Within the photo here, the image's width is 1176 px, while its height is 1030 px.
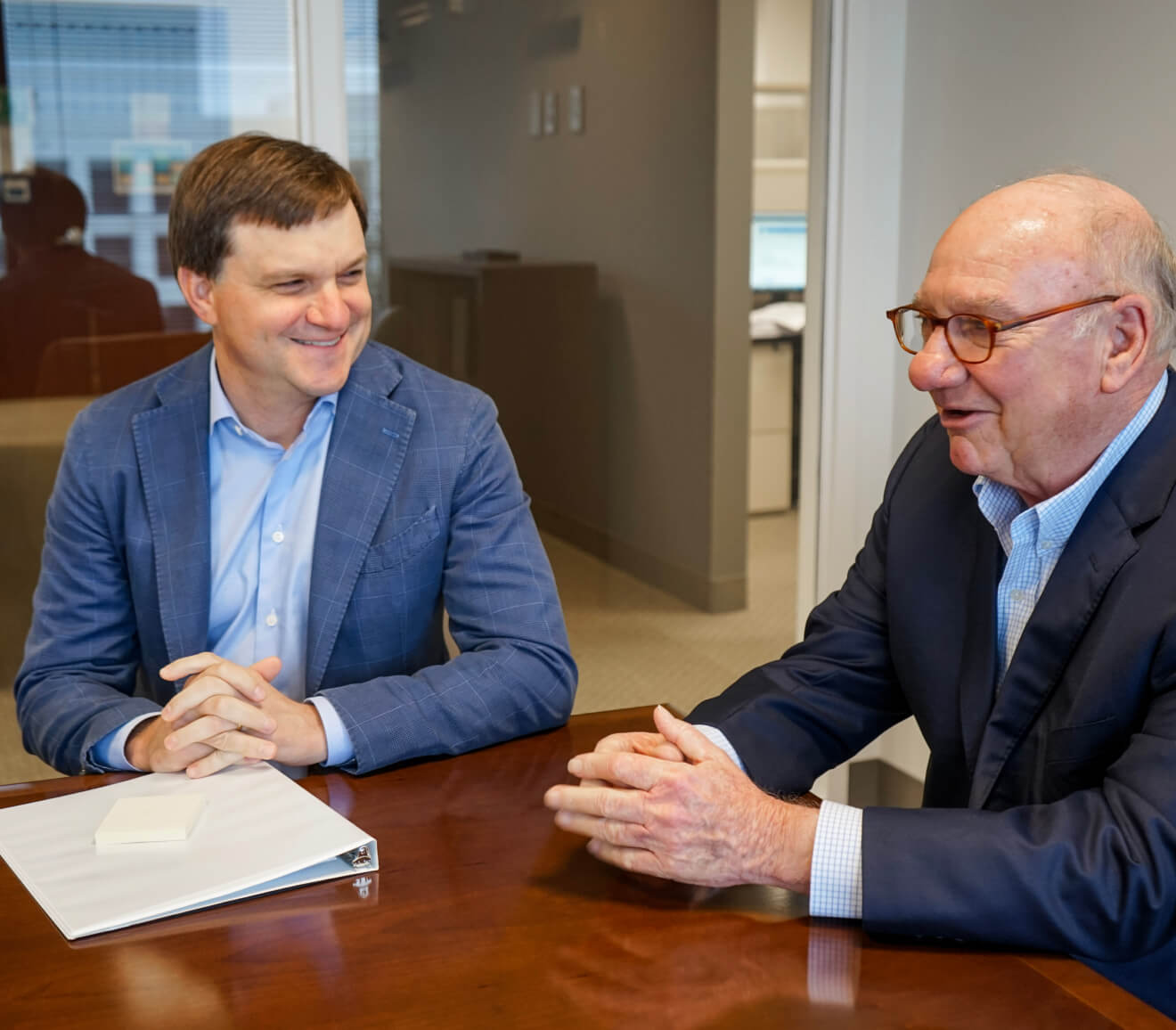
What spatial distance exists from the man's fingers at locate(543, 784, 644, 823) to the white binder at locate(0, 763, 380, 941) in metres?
0.18

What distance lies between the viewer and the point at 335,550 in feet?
5.92

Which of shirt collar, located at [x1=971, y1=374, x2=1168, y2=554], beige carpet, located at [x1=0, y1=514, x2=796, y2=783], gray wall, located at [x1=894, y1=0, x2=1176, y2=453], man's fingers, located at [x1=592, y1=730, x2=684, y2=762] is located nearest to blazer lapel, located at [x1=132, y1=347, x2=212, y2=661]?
man's fingers, located at [x1=592, y1=730, x2=684, y2=762]

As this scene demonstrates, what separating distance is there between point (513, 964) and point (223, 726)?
51 centimetres

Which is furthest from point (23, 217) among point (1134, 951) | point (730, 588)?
point (1134, 951)

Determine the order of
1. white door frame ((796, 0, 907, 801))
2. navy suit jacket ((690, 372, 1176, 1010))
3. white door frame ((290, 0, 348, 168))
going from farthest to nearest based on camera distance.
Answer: white door frame ((796, 0, 907, 801)) → white door frame ((290, 0, 348, 168)) → navy suit jacket ((690, 372, 1176, 1010))

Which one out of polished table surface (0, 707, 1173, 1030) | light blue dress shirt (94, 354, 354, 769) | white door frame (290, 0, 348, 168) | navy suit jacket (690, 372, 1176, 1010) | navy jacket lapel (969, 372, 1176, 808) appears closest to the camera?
polished table surface (0, 707, 1173, 1030)

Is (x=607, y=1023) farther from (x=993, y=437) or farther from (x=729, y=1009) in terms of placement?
(x=993, y=437)

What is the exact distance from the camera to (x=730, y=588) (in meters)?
3.26

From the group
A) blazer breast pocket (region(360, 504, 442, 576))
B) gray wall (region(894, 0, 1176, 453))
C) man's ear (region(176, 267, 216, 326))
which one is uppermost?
gray wall (region(894, 0, 1176, 453))

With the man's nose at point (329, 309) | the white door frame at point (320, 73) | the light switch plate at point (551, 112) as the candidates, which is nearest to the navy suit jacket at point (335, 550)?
the man's nose at point (329, 309)

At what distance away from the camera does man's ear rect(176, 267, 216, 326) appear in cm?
188

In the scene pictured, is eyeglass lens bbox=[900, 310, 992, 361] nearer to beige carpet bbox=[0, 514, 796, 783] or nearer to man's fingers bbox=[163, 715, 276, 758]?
man's fingers bbox=[163, 715, 276, 758]

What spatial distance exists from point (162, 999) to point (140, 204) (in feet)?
6.29

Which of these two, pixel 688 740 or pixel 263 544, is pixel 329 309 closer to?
pixel 263 544
